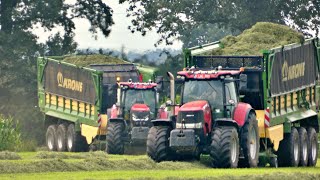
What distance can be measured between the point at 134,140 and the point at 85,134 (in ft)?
14.6

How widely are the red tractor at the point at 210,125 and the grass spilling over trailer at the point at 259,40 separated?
3.04 meters

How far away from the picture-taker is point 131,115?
144 ft

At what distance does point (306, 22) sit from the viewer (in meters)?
73.0

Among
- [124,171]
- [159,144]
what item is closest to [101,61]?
[159,144]

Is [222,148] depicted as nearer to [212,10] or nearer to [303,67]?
[303,67]

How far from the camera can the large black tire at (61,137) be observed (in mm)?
48281

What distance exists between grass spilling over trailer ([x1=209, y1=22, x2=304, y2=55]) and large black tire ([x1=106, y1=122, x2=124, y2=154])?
6.43 meters

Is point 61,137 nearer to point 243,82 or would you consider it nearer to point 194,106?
point 243,82

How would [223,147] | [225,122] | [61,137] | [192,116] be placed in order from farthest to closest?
[61,137] → [225,122] → [192,116] → [223,147]

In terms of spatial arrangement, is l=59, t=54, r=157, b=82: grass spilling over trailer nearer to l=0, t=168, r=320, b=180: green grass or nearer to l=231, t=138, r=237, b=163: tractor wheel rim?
l=231, t=138, r=237, b=163: tractor wheel rim

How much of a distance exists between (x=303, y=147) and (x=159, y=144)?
6523 millimetres

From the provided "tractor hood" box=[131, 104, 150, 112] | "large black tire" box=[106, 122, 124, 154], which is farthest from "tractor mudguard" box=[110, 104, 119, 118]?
"large black tire" box=[106, 122, 124, 154]

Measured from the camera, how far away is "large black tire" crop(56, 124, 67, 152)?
48281 millimetres

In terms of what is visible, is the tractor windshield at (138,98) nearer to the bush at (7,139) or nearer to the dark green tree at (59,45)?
the bush at (7,139)
